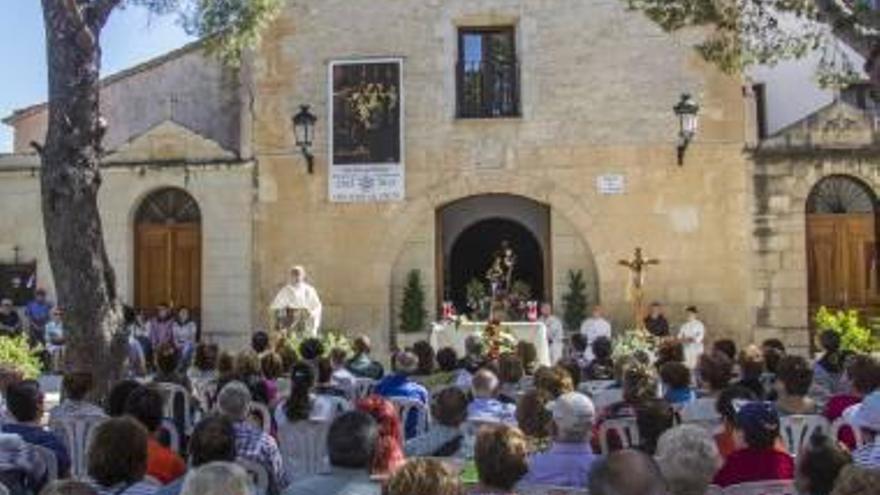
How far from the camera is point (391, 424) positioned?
5664 millimetres

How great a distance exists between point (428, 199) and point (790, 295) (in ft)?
18.7

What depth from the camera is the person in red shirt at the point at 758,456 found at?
5.16 m

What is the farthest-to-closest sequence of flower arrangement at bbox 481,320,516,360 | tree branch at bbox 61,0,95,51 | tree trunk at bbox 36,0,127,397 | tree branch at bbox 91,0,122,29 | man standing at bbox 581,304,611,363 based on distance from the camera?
man standing at bbox 581,304,611,363, flower arrangement at bbox 481,320,516,360, tree branch at bbox 91,0,122,29, tree branch at bbox 61,0,95,51, tree trunk at bbox 36,0,127,397

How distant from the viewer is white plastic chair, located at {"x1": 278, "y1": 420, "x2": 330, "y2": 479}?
6988 mm

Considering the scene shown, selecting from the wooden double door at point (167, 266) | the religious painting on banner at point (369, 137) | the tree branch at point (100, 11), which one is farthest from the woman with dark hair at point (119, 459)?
the wooden double door at point (167, 266)

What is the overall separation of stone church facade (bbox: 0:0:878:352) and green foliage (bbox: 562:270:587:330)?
0.17 m

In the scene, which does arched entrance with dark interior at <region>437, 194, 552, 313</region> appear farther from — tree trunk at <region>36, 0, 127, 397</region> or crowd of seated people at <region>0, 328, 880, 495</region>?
tree trunk at <region>36, 0, 127, 397</region>

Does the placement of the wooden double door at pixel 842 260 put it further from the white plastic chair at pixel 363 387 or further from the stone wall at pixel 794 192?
the white plastic chair at pixel 363 387

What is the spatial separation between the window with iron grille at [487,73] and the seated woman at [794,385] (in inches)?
484

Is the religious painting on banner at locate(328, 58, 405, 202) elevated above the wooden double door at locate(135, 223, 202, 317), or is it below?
above

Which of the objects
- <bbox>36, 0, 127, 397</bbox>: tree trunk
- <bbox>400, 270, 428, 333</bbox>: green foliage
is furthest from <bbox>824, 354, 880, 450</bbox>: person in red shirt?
<bbox>400, 270, 428, 333</bbox>: green foliage

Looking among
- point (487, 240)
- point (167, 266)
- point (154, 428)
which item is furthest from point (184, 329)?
point (154, 428)

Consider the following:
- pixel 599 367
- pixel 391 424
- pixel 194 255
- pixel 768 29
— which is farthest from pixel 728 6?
pixel 194 255

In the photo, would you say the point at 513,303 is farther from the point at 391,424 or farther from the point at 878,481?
the point at 878,481
